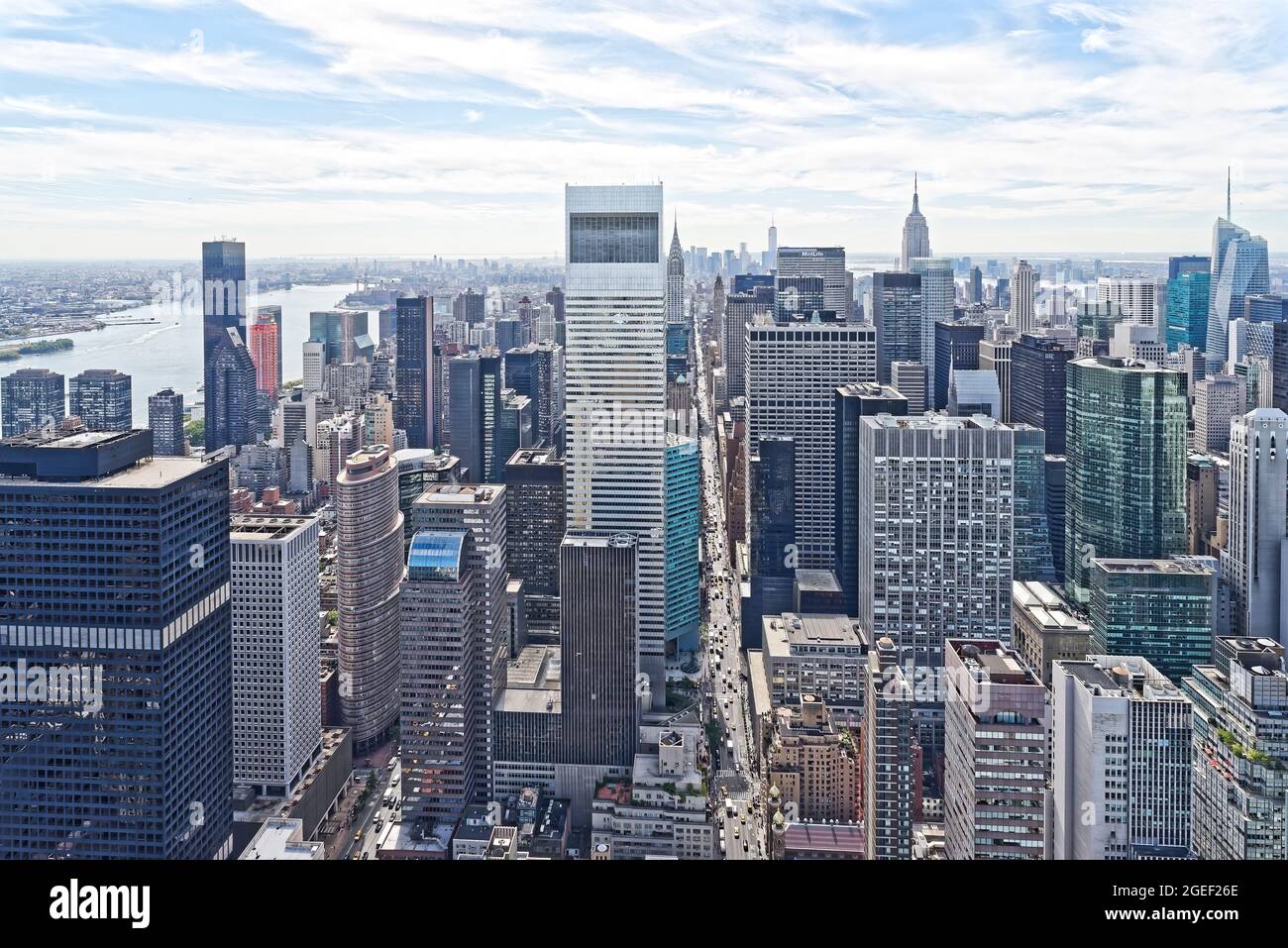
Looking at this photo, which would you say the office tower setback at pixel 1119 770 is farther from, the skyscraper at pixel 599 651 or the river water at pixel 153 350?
the river water at pixel 153 350

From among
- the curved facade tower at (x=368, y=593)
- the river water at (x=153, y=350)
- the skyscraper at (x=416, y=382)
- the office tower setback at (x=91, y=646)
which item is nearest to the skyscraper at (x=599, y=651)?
the curved facade tower at (x=368, y=593)

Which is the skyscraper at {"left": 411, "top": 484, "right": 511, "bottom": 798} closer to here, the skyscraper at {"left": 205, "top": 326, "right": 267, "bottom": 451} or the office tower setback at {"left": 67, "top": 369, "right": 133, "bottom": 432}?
the skyscraper at {"left": 205, "top": 326, "right": 267, "bottom": 451}

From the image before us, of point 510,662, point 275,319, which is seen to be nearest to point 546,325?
point 510,662

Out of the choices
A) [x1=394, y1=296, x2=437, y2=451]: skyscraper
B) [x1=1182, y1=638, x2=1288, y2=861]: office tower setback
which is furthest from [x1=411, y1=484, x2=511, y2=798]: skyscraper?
[x1=1182, y1=638, x2=1288, y2=861]: office tower setback

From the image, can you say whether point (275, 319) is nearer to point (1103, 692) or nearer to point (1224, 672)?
point (1103, 692)

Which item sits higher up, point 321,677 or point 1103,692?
point 1103,692
